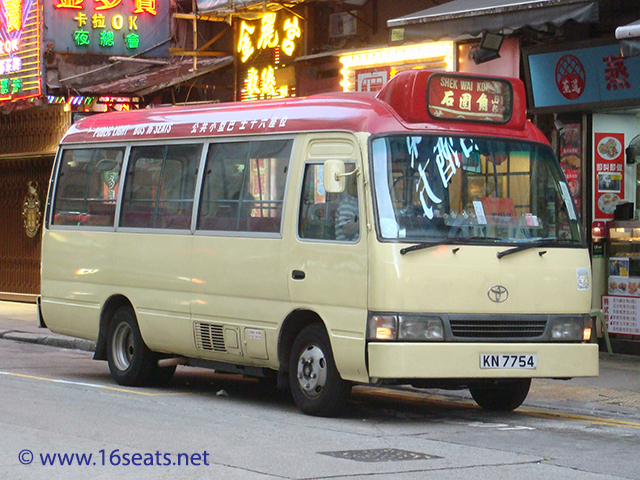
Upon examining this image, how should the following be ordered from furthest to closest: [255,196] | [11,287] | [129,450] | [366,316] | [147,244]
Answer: [11,287] → [147,244] → [255,196] → [366,316] → [129,450]

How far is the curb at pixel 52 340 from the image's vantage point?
16.5 meters

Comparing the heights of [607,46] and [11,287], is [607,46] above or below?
above

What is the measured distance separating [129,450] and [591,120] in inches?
357

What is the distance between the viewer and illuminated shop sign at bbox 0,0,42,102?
20.9 m

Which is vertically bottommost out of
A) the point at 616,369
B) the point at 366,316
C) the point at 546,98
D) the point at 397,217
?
the point at 616,369

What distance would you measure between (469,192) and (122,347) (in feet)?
14.8

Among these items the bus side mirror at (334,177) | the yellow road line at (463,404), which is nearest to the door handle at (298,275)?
the bus side mirror at (334,177)

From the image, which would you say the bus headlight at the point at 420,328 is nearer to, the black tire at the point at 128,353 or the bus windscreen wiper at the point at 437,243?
the bus windscreen wiper at the point at 437,243

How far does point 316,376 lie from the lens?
31.2ft

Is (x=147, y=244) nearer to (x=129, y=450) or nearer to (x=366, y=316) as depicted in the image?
(x=366, y=316)

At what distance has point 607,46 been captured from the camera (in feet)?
45.7


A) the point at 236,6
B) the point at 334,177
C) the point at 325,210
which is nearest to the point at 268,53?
the point at 236,6

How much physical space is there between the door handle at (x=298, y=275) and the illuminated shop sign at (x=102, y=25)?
40.4 ft


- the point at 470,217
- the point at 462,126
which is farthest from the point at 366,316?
the point at 462,126
